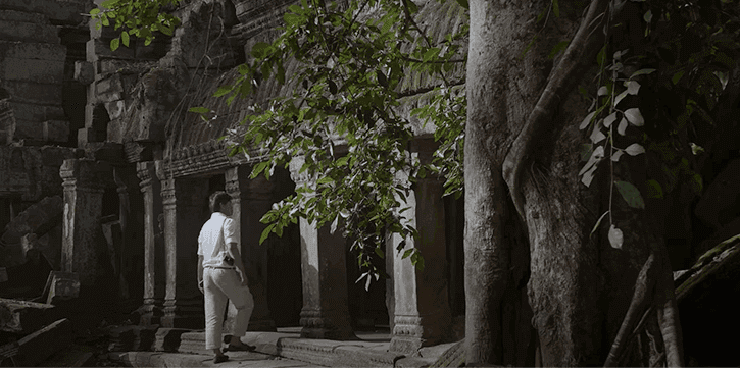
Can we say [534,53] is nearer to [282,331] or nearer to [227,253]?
[227,253]

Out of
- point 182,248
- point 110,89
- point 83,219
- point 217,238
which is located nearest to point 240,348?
Answer: point 217,238

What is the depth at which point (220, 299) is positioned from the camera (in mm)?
8695

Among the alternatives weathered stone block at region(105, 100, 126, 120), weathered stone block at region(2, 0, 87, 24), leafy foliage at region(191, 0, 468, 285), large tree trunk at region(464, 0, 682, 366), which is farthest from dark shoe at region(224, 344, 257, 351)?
weathered stone block at region(2, 0, 87, 24)

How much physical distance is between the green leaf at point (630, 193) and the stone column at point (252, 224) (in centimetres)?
756

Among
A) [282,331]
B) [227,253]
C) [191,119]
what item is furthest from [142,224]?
[227,253]

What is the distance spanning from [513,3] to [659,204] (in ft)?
3.17

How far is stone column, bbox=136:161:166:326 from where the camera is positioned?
1159 cm

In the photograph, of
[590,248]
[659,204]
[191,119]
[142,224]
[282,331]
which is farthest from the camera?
[142,224]

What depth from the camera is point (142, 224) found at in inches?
503

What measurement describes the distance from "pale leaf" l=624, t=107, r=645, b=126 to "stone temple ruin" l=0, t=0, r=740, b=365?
458 cm

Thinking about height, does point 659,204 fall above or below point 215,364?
above

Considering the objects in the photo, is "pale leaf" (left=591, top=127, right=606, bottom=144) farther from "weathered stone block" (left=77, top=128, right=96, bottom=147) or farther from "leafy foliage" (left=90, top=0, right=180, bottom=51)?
"weathered stone block" (left=77, top=128, right=96, bottom=147)

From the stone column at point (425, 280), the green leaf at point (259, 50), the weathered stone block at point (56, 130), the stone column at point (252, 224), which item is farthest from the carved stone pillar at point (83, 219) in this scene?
the green leaf at point (259, 50)

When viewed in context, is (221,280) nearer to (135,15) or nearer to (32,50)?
(135,15)
